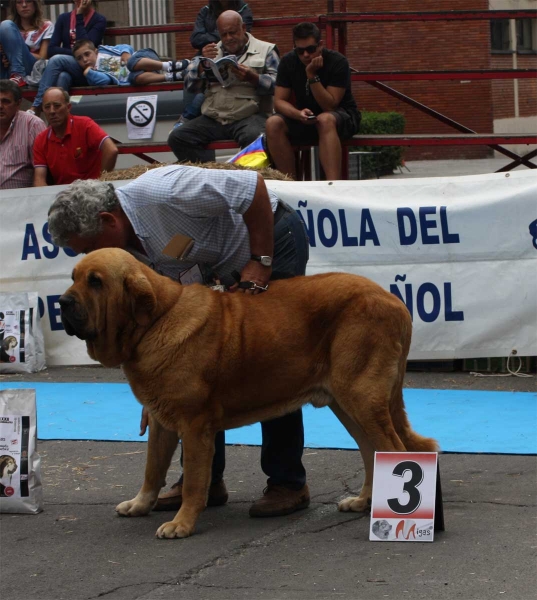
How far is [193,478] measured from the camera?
165 inches

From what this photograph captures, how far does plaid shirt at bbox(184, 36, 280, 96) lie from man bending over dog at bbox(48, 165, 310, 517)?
4611 mm

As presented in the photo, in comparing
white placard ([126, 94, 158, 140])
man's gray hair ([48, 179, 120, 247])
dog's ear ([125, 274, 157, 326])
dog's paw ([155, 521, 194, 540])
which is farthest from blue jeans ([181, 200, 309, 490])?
white placard ([126, 94, 158, 140])

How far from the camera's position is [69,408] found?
7.00 m

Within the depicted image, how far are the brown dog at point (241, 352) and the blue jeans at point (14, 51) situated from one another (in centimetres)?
730

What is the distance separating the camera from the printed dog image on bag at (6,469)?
4656mm

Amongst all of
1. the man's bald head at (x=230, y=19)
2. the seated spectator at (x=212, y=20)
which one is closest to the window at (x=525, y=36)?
the seated spectator at (x=212, y=20)

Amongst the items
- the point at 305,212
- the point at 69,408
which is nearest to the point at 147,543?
the point at 69,408

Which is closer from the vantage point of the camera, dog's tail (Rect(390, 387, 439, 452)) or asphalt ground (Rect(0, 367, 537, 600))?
asphalt ground (Rect(0, 367, 537, 600))

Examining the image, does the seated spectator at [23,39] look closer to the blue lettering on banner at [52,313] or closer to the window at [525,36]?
the blue lettering on banner at [52,313]

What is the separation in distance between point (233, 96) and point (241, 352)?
17.4ft

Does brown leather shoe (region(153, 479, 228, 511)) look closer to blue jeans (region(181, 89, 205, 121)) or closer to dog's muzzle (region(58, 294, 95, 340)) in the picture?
dog's muzzle (region(58, 294, 95, 340))

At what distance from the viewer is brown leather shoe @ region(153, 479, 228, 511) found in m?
4.74

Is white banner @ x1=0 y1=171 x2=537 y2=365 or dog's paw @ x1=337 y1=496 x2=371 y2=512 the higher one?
white banner @ x1=0 y1=171 x2=537 y2=365

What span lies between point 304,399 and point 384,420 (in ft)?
1.19
